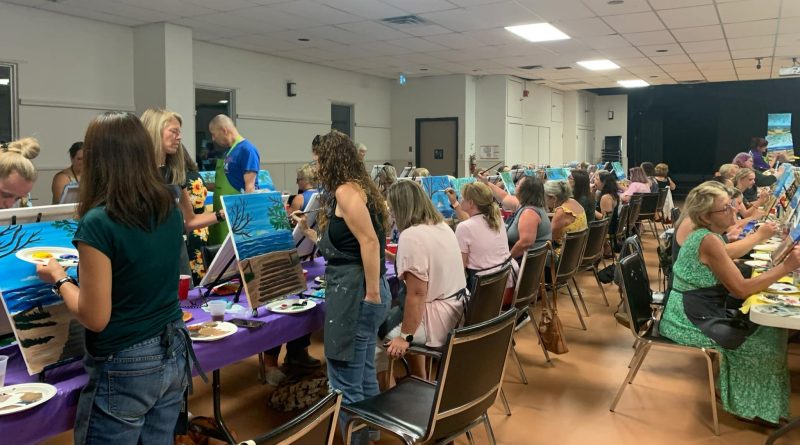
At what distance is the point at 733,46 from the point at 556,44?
9.10ft

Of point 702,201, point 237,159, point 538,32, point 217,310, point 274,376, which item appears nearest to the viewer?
point 217,310

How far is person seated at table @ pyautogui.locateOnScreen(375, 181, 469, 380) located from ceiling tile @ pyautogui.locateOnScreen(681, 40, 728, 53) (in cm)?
762

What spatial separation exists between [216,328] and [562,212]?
12.3 feet

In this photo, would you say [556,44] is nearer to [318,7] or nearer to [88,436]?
[318,7]

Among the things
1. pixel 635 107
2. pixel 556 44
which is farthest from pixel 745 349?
pixel 635 107

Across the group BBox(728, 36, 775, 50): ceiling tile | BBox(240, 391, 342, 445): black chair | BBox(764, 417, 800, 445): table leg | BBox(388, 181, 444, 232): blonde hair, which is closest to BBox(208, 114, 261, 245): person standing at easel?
BBox(388, 181, 444, 232): blonde hair

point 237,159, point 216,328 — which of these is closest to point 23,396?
point 216,328

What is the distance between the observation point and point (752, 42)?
8922 mm

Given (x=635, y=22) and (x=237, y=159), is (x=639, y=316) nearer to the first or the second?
(x=237, y=159)

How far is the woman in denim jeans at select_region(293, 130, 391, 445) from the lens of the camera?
99.4 inches

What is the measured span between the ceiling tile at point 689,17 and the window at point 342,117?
6.14m

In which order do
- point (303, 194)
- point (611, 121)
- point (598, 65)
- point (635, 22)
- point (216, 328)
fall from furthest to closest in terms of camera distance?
point (611, 121)
point (598, 65)
point (635, 22)
point (303, 194)
point (216, 328)

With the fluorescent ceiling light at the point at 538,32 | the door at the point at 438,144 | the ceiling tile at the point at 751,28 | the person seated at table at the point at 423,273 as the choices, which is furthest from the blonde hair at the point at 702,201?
the door at the point at 438,144

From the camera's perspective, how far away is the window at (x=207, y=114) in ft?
29.1
